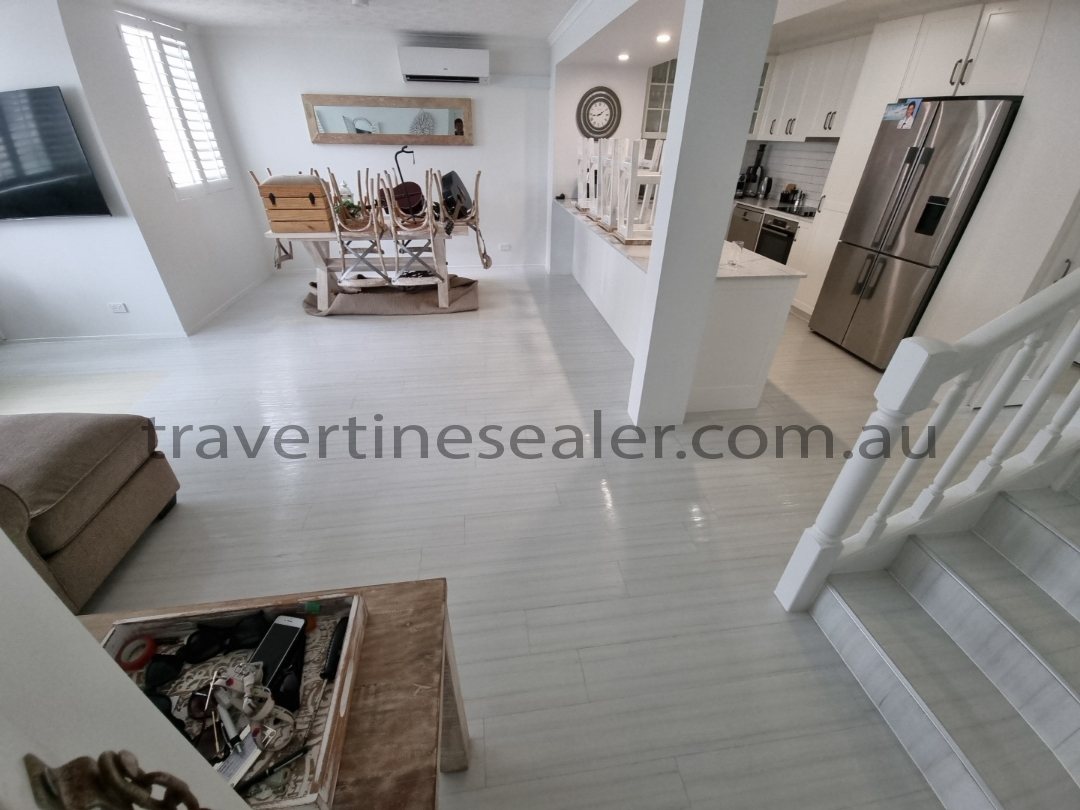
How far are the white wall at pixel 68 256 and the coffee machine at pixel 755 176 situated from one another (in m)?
6.11

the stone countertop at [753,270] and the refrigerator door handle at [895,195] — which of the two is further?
the refrigerator door handle at [895,195]

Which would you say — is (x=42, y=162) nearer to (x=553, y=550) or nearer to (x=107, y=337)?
(x=107, y=337)

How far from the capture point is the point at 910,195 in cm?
298

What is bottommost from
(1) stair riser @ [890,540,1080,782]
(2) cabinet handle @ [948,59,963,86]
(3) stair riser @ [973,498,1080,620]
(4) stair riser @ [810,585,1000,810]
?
(4) stair riser @ [810,585,1000,810]

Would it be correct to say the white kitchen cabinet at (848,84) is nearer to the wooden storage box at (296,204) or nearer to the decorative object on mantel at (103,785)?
the wooden storage box at (296,204)

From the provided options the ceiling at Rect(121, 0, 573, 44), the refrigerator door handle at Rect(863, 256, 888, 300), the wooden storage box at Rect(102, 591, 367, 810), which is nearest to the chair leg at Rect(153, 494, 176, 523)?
the wooden storage box at Rect(102, 591, 367, 810)

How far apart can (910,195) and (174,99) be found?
5.83m

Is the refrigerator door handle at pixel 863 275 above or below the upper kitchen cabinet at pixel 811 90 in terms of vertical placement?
below

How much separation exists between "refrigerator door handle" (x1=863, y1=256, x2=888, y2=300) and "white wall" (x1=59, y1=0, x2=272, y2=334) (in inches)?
211

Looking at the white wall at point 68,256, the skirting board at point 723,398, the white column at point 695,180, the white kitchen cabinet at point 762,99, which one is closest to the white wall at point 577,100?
the white kitchen cabinet at point 762,99

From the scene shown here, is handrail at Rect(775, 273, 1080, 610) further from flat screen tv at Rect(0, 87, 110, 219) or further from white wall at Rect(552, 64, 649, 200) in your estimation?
flat screen tv at Rect(0, 87, 110, 219)

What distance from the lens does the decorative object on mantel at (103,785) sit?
277mm

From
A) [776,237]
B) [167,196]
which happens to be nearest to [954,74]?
[776,237]

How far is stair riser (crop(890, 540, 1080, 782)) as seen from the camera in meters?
1.16
